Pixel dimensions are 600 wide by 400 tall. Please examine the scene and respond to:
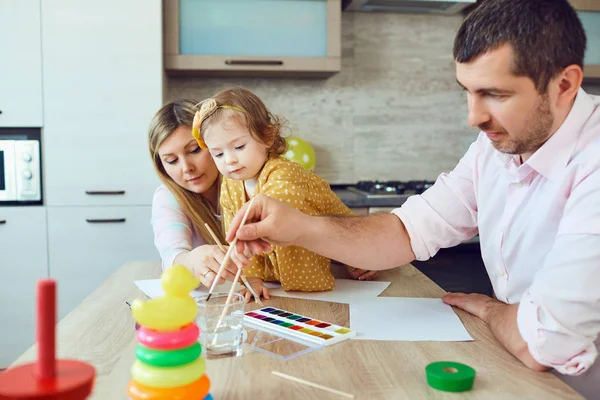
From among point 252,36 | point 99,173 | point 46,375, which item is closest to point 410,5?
point 252,36

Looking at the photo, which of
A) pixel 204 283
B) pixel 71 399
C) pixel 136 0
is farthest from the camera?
pixel 136 0

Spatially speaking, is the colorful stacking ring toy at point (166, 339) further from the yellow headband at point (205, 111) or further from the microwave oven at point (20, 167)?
the microwave oven at point (20, 167)

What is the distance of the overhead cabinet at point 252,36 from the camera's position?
2963 mm

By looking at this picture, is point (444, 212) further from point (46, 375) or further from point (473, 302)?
point (46, 375)

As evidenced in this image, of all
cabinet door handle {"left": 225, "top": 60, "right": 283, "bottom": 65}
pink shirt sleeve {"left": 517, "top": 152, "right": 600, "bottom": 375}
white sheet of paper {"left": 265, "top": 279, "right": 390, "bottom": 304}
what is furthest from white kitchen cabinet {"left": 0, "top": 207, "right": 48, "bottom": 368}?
pink shirt sleeve {"left": 517, "top": 152, "right": 600, "bottom": 375}

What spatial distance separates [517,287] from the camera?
1294 millimetres

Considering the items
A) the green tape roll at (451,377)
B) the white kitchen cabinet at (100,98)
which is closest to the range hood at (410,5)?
the white kitchen cabinet at (100,98)

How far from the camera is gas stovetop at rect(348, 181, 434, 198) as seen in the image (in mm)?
2917

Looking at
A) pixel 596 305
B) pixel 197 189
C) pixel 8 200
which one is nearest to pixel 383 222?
pixel 596 305

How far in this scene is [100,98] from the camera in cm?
284

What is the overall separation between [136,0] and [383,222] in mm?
1974

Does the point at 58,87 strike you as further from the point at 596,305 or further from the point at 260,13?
the point at 596,305

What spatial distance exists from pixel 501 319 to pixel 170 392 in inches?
25.4

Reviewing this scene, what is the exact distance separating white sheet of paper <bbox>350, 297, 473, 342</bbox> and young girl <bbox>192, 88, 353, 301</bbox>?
0.18 m
